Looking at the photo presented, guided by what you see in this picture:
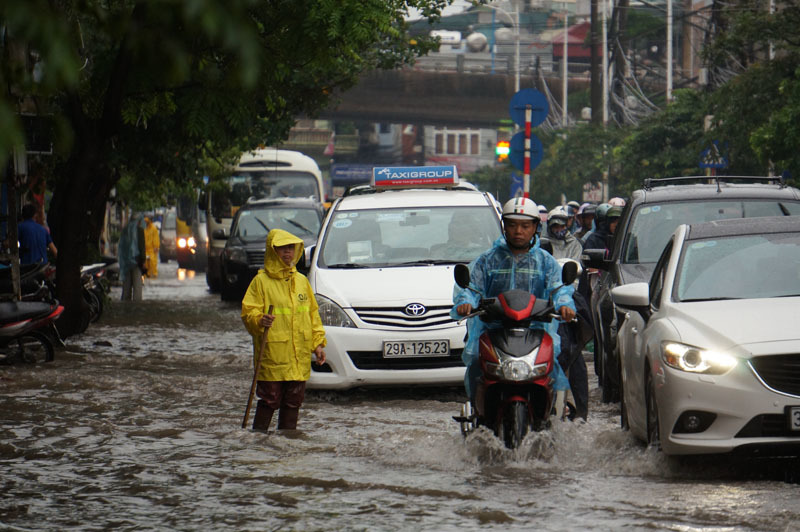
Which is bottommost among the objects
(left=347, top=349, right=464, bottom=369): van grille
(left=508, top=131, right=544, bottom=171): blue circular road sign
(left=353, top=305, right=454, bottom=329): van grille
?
(left=347, top=349, right=464, bottom=369): van grille

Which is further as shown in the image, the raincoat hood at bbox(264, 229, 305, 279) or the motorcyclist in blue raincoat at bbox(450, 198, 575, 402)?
the raincoat hood at bbox(264, 229, 305, 279)

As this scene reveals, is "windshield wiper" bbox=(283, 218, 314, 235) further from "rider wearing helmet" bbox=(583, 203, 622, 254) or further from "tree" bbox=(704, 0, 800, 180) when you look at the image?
"rider wearing helmet" bbox=(583, 203, 622, 254)

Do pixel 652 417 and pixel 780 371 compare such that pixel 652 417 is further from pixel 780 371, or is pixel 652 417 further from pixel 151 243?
pixel 151 243

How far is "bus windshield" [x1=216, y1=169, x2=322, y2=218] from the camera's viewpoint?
113 ft

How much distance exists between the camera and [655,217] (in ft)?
40.2

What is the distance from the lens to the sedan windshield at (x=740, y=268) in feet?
26.9

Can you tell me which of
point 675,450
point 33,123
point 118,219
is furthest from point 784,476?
point 118,219

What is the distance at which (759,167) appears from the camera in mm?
30578

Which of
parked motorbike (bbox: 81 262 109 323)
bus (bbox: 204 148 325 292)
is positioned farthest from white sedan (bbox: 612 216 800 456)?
bus (bbox: 204 148 325 292)

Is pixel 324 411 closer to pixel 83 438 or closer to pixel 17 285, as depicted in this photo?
pixel 83 438

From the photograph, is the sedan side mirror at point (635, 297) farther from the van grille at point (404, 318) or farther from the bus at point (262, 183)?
the bus at point (262, 183)

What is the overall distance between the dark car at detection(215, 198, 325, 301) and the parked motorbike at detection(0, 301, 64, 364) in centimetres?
1127

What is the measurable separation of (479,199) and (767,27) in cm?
1250

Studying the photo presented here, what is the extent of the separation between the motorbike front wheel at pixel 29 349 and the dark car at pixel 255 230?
1122 cm
